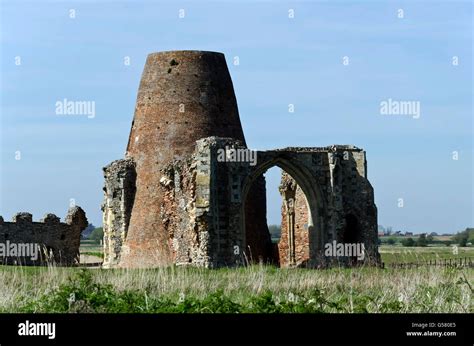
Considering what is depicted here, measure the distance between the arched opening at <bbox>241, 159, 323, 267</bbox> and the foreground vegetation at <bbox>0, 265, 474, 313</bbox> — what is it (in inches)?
450

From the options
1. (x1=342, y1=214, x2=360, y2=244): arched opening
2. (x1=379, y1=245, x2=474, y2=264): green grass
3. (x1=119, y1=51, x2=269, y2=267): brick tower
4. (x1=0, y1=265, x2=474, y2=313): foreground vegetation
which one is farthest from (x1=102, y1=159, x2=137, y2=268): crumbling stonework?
(x1=0, y1=265, x2=474, y2=313): foreground vegetation

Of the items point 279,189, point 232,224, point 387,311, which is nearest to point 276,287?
point 387,311

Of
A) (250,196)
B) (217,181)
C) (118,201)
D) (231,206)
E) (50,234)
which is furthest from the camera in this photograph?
(50,234)

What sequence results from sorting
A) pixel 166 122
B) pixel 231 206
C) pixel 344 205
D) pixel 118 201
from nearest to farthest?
1. pixel 231 206
2. pixel 344 205
3. pixel 166 122
4. pixel 118 201

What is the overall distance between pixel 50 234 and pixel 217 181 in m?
11.9

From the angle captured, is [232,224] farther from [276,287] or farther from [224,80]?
[276,287]

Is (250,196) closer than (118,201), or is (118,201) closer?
(118,201)

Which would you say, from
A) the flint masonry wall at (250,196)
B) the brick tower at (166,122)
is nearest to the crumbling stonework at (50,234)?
the brick tower at (166,122)

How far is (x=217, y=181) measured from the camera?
33.0m

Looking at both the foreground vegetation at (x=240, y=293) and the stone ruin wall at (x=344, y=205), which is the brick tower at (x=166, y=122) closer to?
the stone ruin wall at (x=344, y=205)

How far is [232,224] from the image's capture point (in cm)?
3306

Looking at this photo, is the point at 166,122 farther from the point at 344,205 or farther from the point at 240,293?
the point at 240,293

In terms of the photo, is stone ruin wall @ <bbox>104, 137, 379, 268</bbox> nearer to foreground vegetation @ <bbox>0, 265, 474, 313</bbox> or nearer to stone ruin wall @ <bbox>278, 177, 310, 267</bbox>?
stone ruin wall @ <bbox>278, 177, 310, 267</bbox>

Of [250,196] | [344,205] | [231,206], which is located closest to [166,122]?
[250,196]
